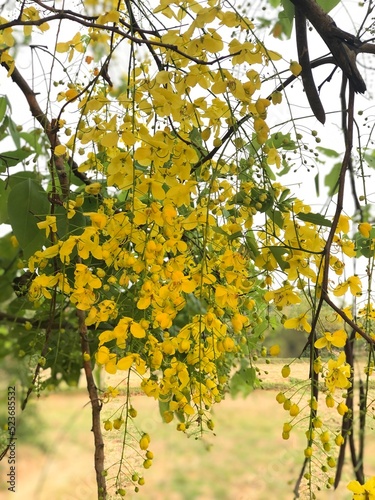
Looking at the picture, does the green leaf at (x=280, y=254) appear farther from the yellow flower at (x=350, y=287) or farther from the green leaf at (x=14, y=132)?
Result: the green leaf at (x=14, y=132)

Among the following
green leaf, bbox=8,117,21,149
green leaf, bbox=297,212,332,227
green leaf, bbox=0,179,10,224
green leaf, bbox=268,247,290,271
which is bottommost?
green leaf, bbox=268,247,290,271

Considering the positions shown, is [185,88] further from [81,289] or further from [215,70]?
[81,289]

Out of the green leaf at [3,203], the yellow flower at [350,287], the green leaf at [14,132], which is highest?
the green leaf at [14,132]

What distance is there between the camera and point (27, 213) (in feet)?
1.38

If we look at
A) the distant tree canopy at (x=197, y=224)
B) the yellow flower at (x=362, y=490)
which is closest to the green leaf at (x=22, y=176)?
the distant tree canopy at (x=197, y=224)

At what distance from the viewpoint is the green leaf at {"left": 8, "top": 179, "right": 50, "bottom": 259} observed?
1.37 ft

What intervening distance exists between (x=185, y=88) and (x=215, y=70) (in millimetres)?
39

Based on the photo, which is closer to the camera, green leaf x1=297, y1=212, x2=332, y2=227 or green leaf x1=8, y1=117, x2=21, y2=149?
green leaf x1=297, y1=212, x2=332, y2=227

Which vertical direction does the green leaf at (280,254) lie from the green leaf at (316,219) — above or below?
below

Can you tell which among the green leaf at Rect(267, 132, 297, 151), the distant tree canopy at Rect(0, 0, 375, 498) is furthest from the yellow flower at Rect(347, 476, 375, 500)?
the green leaf at Rect(267, 132, 297, 151)

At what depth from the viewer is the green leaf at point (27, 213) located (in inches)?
16.4

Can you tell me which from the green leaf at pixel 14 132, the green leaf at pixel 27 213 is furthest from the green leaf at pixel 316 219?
the green leaf at pixel 14 132

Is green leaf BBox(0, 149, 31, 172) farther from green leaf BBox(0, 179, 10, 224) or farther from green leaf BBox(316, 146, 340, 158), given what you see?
green leaf BBox(316, 146, 340, 158)

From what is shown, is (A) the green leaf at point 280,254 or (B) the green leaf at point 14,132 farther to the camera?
(B) the green leaf at point 14,132
